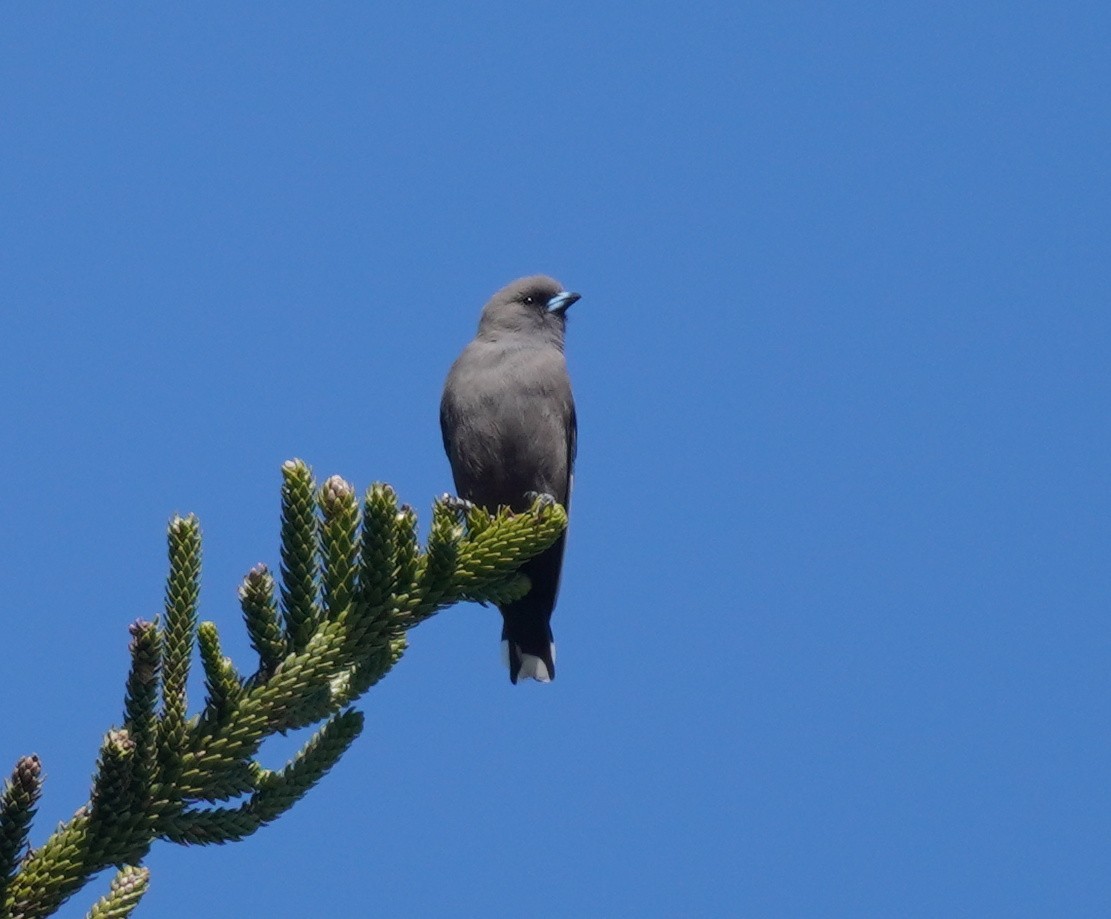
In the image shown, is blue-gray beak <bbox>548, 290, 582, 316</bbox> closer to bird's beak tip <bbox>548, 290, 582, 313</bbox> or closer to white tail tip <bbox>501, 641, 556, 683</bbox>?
bird's beak tip <bbox>548, 290, 582, 313</bbox>

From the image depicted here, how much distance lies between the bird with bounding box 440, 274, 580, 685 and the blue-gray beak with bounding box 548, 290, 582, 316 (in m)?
0.61

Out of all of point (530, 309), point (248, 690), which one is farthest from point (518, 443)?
point (248, 690)

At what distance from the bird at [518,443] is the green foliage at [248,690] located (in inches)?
182

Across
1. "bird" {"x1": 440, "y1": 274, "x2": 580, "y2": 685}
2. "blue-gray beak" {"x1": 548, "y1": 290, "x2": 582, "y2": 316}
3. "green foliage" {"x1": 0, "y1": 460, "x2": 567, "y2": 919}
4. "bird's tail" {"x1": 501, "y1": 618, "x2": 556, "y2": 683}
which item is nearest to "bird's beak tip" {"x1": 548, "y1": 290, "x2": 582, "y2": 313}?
"blue-gray beak" {"x1": 548, "y1": 290, "x2": 582, "y2": 316}

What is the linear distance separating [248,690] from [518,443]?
537cm

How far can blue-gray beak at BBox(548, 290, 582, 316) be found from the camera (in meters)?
9.78

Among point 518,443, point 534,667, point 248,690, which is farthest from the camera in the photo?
point 534,667

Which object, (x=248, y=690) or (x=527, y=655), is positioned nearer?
(x=248, y=690)

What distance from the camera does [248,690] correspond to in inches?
124

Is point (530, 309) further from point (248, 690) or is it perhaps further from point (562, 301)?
point (248, 690)

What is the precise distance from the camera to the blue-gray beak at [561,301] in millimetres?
9781

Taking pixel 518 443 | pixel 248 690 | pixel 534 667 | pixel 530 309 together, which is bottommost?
pixel 248 690

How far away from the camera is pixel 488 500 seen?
28.8ft

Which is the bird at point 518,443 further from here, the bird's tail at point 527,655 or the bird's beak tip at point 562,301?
the bird's beak tip at point 562,301
